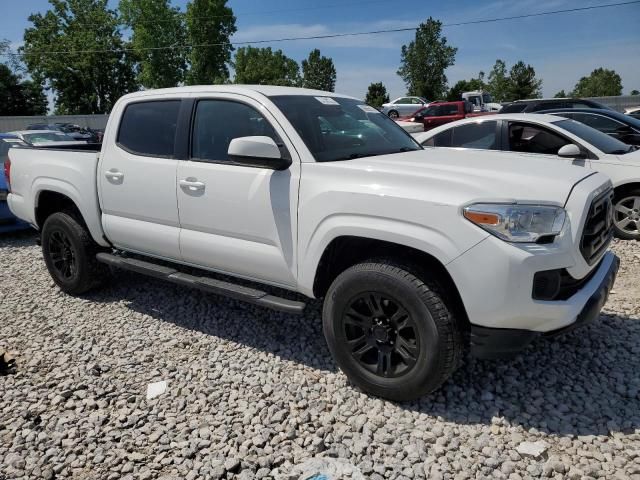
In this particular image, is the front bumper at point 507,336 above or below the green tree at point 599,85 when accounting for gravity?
below

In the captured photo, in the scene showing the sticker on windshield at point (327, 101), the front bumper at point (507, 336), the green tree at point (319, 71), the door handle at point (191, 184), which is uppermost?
the green tree at point (319, 71)

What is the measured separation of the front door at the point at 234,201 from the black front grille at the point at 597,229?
5.48 ft

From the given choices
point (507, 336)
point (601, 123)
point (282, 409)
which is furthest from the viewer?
point (601, 123)

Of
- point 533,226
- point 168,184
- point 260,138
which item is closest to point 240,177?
point 260,138

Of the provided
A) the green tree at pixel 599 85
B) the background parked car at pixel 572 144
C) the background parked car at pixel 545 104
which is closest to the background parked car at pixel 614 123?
the background parked car at pixel 572 144

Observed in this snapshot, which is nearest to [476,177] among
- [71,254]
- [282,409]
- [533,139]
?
[282,409]

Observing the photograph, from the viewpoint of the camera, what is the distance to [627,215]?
618 cm

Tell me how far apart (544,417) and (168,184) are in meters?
2.99

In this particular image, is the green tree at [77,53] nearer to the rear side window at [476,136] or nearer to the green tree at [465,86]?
the green tree at [465,86]

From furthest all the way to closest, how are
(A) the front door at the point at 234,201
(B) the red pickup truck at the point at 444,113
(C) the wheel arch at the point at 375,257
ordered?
(B) the red pickup truck at the point at 444,113, (A) the front door at the point at 234,201, (C) the wheel arch at the point at 375,257

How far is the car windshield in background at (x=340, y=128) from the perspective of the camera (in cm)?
336

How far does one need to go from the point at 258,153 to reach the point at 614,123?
24.7 ft

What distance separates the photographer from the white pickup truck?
2.52 m

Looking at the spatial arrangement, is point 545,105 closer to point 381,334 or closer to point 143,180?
point 143,180
